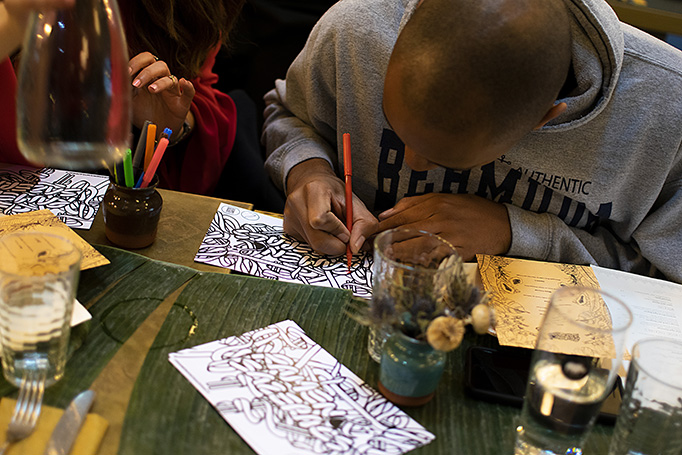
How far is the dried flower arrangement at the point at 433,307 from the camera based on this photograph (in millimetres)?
620

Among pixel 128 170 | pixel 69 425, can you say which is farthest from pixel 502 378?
pixel 128 170

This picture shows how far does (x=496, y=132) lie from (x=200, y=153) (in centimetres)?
89

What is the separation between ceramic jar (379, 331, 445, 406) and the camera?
25.8 inches

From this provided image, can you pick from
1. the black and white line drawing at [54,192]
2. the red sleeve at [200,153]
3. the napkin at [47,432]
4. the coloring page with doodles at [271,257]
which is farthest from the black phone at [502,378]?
the red sleeve at [200,153]

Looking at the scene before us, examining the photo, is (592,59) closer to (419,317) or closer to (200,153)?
(419,317)

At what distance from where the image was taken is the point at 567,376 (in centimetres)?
65

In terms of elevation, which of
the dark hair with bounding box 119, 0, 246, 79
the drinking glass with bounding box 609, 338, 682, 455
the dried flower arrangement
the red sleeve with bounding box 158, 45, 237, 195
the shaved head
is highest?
the shaved head

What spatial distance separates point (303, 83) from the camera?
129 cm

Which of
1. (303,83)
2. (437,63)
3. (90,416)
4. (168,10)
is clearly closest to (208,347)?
(90,416)

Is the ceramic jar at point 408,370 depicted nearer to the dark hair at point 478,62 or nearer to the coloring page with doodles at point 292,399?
the coloring page with doodles at point 292,399

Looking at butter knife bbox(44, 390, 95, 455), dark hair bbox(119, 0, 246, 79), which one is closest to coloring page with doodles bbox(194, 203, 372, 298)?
butter knife bbox(44, 390, 95, 455)

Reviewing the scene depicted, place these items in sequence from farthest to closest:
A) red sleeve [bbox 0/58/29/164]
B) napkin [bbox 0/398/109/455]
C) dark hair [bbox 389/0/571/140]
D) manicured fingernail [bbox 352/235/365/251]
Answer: red sleeve [bbox 0/58/29/164] < manicured fingernail [bbox 352/235/365/251] < dark hair [bbox 389/0/571/140] < napkin [bbox 0/398/109/455]

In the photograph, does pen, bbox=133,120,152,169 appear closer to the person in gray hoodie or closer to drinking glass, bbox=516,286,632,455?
the person in gray hoodie

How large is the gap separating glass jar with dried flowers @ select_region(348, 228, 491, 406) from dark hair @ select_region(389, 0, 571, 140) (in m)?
0.17
